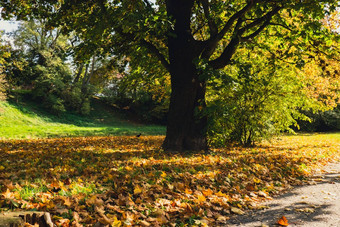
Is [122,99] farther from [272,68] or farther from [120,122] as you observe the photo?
[272,68]

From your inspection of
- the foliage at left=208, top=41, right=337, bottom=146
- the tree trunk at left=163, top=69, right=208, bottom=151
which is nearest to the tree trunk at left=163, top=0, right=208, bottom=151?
the tree trunk at left=163, top=69, right=208, bottom=151

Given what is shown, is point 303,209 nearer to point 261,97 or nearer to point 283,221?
point 283,221

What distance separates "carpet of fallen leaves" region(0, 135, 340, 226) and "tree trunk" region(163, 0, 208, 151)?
1533 millimetres

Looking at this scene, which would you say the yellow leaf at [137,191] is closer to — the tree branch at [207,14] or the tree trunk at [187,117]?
the tree trunk at [187,117]

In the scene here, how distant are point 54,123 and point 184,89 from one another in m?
20.1

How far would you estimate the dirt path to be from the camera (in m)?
3.30

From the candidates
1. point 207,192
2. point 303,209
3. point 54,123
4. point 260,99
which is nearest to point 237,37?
point 260,99

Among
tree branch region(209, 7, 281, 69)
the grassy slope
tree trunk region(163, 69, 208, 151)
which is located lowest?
the grassy slope

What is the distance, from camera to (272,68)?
371 inches

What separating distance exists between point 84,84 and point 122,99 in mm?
5985

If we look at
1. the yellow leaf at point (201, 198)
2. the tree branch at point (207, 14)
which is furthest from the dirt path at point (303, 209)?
the tree branch at point (207, 14)

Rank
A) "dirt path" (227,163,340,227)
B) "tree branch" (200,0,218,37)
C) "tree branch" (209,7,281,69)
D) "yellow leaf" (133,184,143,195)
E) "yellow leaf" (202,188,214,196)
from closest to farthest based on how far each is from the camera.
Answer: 1. "dirt path" (227,163,340,227)
2. "yellow leaf" (133,184,143,195)
3. "yellow leaf" (202,188,214,196)
4. "tree branch" (200,0,218,37)
5. "tree branch" (209,7,281,69)

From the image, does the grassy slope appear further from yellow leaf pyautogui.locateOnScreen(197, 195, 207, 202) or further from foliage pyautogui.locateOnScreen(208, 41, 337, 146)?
yellow leaf pyautogui.locateOnScreen(197, 195, 207, 202)

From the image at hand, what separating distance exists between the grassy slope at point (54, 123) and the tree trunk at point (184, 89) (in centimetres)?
954
